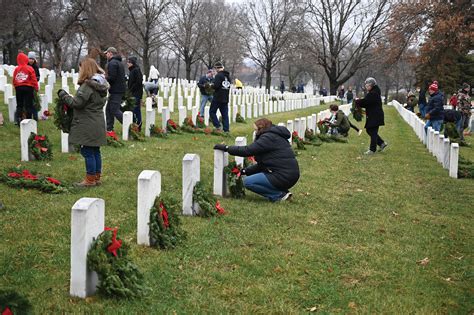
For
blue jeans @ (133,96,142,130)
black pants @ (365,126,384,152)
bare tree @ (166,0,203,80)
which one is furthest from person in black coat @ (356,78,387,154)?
bare tree @ (166,0,203,80)

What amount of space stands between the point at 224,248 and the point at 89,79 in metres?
3.34

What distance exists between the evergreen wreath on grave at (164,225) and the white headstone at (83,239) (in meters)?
1.26

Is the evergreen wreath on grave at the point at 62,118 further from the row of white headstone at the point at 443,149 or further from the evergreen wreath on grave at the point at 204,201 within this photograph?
the row of white headstone at the point at 443,149

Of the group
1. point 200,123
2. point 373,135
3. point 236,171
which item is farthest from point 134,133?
point 373,135

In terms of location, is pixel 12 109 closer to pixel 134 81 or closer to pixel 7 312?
pixel 134 81

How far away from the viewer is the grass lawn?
4.82 m

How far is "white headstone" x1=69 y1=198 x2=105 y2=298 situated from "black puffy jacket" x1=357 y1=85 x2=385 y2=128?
11.2 m

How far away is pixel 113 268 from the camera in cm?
460

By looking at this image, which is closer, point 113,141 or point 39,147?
point 39,147

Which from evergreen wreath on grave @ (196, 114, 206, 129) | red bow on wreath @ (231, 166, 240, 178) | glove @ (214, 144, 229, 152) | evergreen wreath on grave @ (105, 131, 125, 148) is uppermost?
glove @ (214, 144, 229, 152)

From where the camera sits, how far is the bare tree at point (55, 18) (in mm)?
38162

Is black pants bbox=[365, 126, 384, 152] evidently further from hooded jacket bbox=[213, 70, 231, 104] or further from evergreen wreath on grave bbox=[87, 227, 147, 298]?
evergreen wreath on grave bbox=[87, 227, 147, 298]

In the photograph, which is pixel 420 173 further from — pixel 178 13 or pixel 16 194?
pixel 178 13

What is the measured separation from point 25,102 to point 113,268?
967 centimetres
